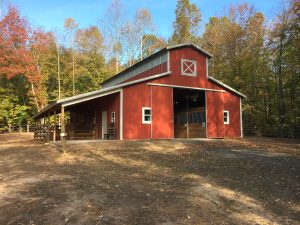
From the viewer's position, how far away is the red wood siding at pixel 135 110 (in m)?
17.4

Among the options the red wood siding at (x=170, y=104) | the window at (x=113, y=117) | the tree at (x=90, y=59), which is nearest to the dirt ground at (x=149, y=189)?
the red wood siding at (x=170, y=104)

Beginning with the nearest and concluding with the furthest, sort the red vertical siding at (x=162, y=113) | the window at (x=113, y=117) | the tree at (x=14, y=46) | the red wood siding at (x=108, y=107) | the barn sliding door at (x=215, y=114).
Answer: the red wood siding at (x=108, y=107) < the red vertical siding at (x=162, y=113) < the window at (x=113, y=117) < the barn sliding door at (x=215, y=114) < the tree at (x=14, y=46)

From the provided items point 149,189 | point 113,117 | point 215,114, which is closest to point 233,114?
point 215,114

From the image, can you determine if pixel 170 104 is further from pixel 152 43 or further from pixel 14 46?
pixel 152 43

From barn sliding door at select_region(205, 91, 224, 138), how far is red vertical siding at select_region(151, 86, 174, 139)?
3.25 m

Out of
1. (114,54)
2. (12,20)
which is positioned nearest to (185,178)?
(12,20)

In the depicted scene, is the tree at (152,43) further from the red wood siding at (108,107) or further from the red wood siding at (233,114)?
the red wood siding at (233,114)

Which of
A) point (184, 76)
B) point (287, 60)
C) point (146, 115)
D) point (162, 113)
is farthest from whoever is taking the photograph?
point (287, 60)

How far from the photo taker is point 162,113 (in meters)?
→ 18.5

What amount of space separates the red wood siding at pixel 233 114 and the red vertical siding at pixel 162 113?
502 centimetres

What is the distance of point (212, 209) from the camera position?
5.54m

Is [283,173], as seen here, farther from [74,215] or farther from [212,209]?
[74,215]

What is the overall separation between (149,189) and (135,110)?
11.0 meters

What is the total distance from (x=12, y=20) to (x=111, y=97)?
2035 centimetres
